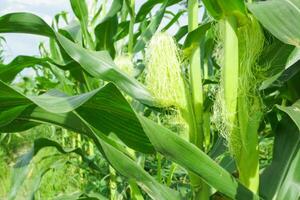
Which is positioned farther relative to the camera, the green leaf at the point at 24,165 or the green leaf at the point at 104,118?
the green leaf at the point at 24,165

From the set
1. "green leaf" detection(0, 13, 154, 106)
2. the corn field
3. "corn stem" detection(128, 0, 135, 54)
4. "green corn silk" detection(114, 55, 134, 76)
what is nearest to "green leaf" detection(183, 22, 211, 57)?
the corn field

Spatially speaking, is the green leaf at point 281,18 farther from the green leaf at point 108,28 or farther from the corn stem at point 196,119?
the green leaf at point 108,28

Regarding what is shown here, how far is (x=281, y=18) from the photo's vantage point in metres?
0.71

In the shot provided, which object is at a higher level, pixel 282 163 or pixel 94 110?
pixel 94 110

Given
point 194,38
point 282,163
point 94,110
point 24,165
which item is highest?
point 194,38

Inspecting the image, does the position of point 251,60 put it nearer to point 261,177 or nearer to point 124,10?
point 261,177

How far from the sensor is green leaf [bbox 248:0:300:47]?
2.25ft

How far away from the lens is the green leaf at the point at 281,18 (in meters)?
0.69

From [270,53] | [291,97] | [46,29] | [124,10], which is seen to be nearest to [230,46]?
[270,53]

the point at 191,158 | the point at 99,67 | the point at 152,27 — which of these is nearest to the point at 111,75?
the point at 99,67

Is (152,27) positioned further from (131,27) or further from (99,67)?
(99,67)

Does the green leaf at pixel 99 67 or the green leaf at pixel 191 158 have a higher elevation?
the green leaf at pixel 99 67

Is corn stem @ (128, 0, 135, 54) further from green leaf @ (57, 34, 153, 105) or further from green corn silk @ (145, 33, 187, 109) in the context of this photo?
green corn silk @ (145, 33, 187, 109)

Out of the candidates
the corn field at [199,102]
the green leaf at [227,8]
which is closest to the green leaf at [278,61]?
the corn field at [199,102]
